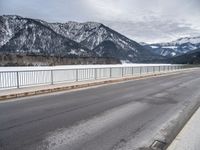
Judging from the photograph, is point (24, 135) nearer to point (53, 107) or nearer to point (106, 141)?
point (106, 141)

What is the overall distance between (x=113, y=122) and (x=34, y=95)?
7.22 metres

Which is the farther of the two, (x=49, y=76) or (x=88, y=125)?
(x=49, y=76)

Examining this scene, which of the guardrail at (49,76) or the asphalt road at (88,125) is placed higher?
the guardrail at (49,76)

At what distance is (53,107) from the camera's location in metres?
9.70

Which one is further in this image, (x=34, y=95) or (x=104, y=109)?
(x=34, y=95)

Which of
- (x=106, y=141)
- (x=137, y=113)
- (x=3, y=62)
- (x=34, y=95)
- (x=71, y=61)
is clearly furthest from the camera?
(x=71, y=61)

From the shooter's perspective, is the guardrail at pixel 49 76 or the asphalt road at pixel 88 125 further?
the guardrail at pixel 49 76

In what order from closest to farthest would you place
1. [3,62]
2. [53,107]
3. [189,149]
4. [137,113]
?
[189,149] → [137,113] → [53,107] → [3,62]

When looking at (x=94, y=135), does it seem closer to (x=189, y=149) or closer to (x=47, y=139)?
(x=47, y=139)

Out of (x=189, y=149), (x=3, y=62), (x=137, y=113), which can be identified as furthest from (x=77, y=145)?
(x=3, y=62)

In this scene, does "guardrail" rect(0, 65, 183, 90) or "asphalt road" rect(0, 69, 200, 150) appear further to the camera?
"guardrail" rect(0, 65, 183, 90)

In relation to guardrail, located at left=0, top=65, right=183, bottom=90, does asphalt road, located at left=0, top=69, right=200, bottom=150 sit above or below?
below

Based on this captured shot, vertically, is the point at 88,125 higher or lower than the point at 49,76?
lower

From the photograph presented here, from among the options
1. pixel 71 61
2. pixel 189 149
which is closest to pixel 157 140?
pixel 189 149
